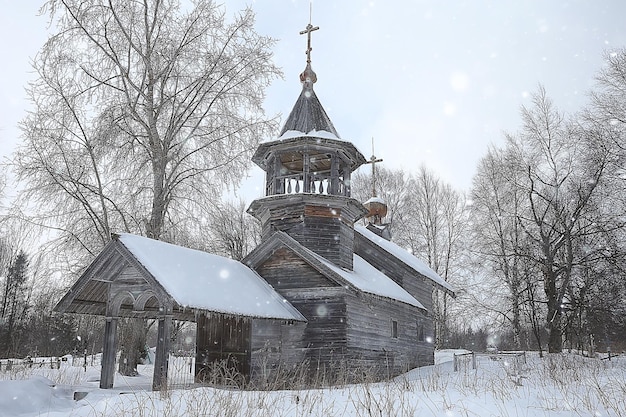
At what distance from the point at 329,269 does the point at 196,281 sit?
4.47 m

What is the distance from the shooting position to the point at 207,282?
45.2 ft

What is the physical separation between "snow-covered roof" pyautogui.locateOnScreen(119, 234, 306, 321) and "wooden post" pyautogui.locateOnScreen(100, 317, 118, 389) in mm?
2153

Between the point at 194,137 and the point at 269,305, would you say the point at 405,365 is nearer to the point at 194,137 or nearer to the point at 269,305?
the point at 269,305

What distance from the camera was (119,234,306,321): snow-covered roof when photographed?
40.2 feet

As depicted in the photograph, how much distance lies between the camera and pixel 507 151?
1021 inches

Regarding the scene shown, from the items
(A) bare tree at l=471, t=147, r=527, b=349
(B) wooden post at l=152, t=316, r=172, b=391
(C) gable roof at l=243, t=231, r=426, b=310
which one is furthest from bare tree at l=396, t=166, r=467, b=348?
(B) wooden post at l=152, t=316, r=172, b=391

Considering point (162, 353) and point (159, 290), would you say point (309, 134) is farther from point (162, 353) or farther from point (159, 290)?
point (162, 353)

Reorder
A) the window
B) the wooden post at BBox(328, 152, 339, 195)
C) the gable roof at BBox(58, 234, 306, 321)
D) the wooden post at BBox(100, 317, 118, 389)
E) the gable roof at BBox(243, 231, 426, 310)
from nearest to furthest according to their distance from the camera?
the gable roof at BBox(58, 234, 306, 321) → the wooden post at BBox(100, 317, 118, 389) → the gable roof at BBox(243, 231, 426, 310) → the wooden post at BBox(328, 152, 339, 195) → the window

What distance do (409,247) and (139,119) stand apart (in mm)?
22906

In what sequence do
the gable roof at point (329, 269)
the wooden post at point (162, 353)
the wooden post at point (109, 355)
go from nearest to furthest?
1. the wooden post at point (162, 353)
2. the wooden post at point (109, 355)
3. the gable roof at point (329, 269)

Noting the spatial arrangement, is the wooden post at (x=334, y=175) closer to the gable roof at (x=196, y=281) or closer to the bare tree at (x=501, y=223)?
the gable roof at (x=196, y=281)

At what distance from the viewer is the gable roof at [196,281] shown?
12.2 metres

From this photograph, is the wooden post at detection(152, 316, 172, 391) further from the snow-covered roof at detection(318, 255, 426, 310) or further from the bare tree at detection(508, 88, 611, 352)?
the bare tree at detection(508, 88, 611, 352)

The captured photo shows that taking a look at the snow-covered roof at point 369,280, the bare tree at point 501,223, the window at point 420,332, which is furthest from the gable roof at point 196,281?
the bare tree at point 501,223
